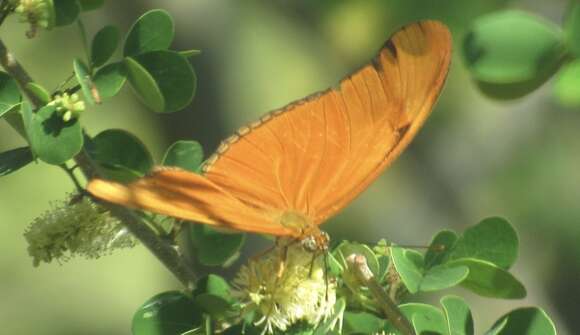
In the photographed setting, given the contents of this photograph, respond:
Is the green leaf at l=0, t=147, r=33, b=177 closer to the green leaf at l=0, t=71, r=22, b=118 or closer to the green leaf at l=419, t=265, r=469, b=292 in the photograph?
the green leaf at l=0, t=71, r=22, b=118

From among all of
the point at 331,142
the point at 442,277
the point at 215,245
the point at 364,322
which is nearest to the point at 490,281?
the point at 442,277

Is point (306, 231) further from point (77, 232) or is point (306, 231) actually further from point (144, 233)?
point (77, 232)

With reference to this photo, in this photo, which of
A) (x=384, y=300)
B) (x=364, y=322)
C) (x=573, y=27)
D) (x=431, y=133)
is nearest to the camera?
(x=573, y=27)

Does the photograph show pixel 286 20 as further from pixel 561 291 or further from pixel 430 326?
pixel 430 326

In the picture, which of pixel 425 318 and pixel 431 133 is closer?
pixel 425 318

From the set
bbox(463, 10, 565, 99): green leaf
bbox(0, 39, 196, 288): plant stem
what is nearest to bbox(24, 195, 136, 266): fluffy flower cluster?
bbox(0, 39, 196, 288): plant stem

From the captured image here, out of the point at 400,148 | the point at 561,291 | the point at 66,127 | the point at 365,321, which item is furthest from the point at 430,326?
the point at 561,291

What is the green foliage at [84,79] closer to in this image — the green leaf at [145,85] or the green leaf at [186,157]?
the green leaf at [145,85]
